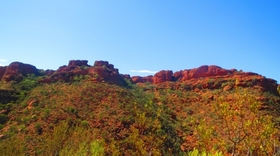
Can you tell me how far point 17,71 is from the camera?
52969 mm

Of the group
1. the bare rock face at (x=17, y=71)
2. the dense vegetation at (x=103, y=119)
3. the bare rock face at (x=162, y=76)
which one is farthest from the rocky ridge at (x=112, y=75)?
the bare rock face at (x=162, y=76)

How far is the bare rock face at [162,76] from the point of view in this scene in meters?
74.7

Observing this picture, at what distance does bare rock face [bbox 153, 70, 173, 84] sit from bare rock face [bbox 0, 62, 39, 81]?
1350 inches

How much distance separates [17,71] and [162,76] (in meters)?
40.9

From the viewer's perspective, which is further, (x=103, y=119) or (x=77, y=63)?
(x=77, y=63)

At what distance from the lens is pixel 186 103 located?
51.0 m

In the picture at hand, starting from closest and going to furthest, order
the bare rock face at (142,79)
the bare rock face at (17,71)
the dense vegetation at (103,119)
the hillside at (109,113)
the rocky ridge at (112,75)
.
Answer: the hillside at (109,113), the dense vegetation at (103,119), the bare rock face at (17,71), the rocky ridge at (112,75), the bare rock face at (142,79)

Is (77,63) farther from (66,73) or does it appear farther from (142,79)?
(142,79)

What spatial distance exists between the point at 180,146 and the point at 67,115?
16.4 m

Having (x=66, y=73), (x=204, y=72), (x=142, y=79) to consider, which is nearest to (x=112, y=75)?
(x=66, y=73)

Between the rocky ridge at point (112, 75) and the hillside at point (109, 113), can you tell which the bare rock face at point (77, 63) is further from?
the hillside at point (109, 113)

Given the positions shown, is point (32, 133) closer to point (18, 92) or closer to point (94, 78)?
point (18, 92)

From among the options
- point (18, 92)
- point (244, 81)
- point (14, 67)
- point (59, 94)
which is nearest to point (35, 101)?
point (59, 94)

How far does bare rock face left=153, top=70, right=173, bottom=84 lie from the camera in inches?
2941
